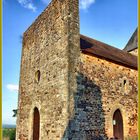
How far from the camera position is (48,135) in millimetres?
9469

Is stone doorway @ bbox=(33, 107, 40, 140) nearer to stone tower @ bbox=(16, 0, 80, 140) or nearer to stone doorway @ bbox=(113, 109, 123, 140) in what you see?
stone tower @ bbox=(16, 0, 80, 140)

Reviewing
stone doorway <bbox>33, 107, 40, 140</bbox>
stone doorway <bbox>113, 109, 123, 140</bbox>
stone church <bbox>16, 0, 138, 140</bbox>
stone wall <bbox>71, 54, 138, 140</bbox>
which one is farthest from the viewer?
stone doorway <bbox>33, 107, 40, 140</bbox>

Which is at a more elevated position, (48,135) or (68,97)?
(68,97)

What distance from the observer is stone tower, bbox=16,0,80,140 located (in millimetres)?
8859

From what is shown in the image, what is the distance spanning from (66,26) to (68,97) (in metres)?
3.14

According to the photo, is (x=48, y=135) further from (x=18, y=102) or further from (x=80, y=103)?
(x=18, y=102)

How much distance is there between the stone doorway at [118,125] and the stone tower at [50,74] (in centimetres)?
347

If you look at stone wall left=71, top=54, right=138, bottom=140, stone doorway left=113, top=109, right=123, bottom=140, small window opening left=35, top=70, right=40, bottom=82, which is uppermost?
small window opening left=35, top=70, right=40, bottom=82

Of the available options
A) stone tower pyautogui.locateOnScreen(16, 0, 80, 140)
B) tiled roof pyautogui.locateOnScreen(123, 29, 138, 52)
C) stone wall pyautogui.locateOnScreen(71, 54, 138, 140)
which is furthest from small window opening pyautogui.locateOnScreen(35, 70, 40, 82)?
tiled roof pyautogui.locateOnScreen(123, 29, 138, 52)

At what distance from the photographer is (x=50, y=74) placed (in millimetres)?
10219

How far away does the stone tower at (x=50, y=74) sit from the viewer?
8.86m

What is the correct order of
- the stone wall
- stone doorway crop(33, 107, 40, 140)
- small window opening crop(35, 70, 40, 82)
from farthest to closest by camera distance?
small window opening crop(35, 70, 40, 82) → stone doorway crop(33, 107, 40, 140) → the stone wall

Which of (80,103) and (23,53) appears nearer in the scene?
(80,103)

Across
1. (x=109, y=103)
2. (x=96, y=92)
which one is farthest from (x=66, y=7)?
(x=109, y=103)
